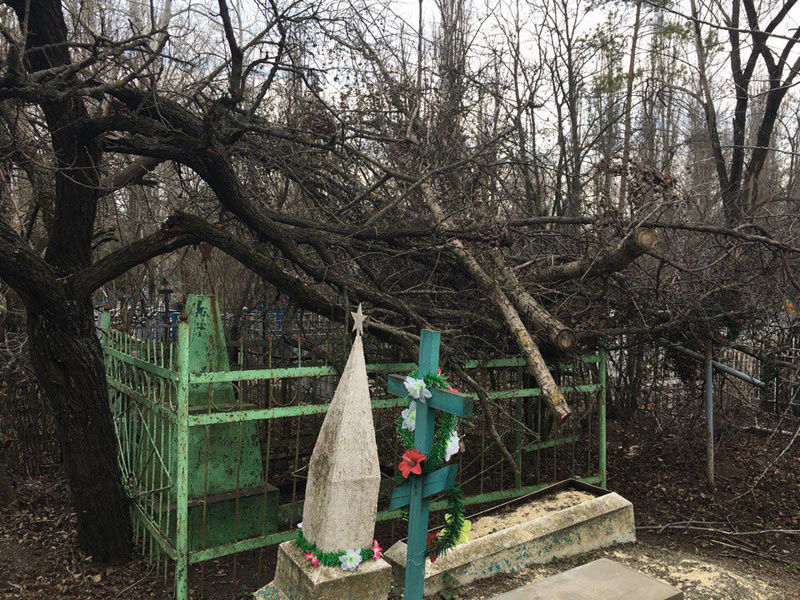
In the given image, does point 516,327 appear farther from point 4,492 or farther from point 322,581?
point 4,492

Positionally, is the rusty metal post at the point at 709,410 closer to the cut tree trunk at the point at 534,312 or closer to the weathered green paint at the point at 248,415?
the cut tree trunk at the point at 534,312

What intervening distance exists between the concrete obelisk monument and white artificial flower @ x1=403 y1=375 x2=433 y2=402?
240 millimetres

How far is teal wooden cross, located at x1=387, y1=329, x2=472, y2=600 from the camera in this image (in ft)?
10.6

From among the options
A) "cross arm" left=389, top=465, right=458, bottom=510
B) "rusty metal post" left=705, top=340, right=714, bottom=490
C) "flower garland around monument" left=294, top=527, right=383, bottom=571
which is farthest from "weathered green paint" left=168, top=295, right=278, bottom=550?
"rusty metal post" left=705, top=340, right=714, bottom=490

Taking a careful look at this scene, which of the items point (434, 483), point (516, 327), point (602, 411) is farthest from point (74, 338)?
point (602, 411)

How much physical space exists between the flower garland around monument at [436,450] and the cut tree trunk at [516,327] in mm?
1229

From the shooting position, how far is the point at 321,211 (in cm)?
664

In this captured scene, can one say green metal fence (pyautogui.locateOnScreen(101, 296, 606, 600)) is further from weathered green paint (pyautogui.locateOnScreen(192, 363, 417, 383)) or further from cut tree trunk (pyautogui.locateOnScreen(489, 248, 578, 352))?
cut tree trunk (pyautogui.locateOnScreen(489, 248, 578, 352))

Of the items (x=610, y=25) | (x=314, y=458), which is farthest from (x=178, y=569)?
(x=610, y=25)

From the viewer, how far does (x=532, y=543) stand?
15.3 feet

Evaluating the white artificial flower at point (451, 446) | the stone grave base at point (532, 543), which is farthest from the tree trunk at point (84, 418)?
the white artificial flower at point (451, 446)

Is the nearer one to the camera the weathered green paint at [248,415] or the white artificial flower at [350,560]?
the white artificial flower at [350,560]

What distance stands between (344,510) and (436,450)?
576 mm

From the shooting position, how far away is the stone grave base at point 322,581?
3078mm
